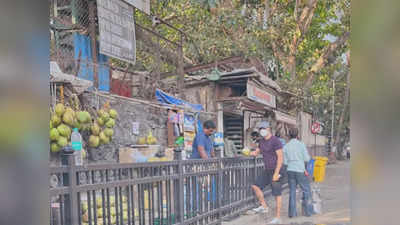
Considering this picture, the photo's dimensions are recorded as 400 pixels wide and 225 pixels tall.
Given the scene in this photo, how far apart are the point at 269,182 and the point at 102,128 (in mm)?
1938

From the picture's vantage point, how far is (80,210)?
1.98m

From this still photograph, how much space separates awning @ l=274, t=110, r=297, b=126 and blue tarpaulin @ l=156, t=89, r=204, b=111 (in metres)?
1.35

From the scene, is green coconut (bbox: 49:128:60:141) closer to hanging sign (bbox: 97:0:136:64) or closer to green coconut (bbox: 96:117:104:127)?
green coconut (bbox: 96:117:104:127)

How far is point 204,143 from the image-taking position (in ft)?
12.6

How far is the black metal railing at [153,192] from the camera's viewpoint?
192 cm

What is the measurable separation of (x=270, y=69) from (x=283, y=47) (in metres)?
0.29

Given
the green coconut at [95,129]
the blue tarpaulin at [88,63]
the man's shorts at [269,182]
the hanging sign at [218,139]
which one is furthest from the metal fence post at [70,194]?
the hanging sign at [218,139]

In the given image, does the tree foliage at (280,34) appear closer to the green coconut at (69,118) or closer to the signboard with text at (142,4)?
the signboard with text at (142,4)

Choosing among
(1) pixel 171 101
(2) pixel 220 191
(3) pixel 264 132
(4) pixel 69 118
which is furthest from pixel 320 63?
(4) pixel 69 118

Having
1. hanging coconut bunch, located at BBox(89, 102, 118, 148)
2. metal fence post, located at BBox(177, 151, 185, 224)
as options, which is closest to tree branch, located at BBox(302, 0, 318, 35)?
metal fence post, located at BBox(177, 151, 185, 224)

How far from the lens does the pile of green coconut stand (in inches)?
114

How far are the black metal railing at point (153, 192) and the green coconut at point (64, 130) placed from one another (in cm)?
85

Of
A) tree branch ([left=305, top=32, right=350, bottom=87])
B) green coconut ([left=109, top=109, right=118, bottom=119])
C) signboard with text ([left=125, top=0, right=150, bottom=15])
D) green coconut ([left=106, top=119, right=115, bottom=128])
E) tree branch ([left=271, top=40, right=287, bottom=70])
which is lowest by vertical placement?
green coconut ([left=106, top=119, right=115, bottom=128])
